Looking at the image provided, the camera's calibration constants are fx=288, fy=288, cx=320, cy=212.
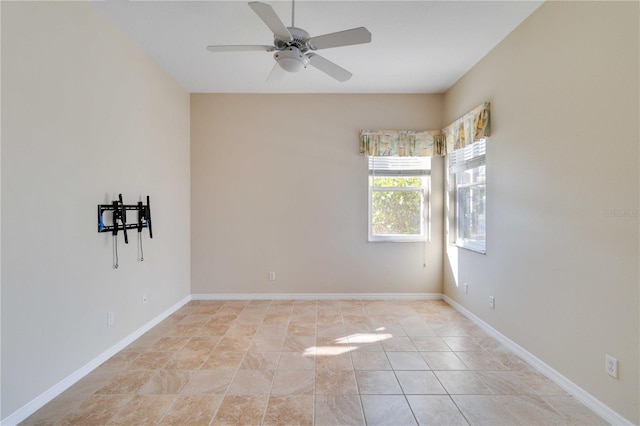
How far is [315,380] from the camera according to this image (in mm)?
2234

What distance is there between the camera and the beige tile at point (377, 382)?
210cm

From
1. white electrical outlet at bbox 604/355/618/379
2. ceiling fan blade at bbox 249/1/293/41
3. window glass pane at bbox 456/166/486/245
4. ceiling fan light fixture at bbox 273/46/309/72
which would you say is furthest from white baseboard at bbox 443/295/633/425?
ceiling fan blade at bbox 249/1/293/41

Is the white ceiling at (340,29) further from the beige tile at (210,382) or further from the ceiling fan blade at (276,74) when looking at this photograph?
the beige tile at (210,382)

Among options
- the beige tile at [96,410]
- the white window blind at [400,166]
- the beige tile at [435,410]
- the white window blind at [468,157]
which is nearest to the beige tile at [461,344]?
the beige tile at [435,410]

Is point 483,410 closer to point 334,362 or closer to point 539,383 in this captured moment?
point 539,383

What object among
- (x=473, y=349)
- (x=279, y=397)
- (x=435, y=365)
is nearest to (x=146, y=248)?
(x=279, y=397)

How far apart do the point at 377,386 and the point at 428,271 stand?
2.43m

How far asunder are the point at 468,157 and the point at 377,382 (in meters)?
2.79

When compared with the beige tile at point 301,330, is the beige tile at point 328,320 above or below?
above

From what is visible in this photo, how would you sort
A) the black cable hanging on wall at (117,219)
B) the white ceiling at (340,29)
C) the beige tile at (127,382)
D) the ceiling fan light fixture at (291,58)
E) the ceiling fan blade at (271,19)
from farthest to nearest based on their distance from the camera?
1. the black cable hanging on wall at (117,219)
2. the white ceiling at (340,29)
3. the beige tile at (127,382)
4. the ceiling fan light fixture at (291,58)
5. the ceiling fan blade at (271,19)

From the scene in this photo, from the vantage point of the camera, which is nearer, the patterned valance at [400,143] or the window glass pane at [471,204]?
the window glass pane at [471,204]

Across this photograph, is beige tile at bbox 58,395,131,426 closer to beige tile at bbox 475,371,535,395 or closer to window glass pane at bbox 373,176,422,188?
beige tile at bbox 475,371,535,395

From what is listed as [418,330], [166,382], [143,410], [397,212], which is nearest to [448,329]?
[418,330]

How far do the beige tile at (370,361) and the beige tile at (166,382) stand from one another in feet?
4.50
